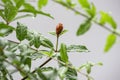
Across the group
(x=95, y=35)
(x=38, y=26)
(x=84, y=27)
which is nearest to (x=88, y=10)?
(x=84, y=27)

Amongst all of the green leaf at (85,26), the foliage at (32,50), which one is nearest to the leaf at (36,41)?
the foliage at (32,50)

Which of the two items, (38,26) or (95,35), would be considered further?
(95,35)

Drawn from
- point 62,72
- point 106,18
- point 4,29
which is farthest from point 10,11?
point 106,18

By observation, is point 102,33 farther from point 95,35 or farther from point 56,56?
point 56,56

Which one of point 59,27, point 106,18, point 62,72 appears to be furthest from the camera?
point 59,27

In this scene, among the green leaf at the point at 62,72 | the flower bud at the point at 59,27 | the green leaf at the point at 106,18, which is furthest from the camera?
the flower bud at the point at 59,27

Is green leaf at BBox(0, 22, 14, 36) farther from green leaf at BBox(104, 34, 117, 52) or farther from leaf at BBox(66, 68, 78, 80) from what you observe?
green leaf at BBox(104, 34, 117, 52)

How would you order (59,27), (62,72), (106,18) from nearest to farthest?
(106,18) → (62,72) → (59,27)

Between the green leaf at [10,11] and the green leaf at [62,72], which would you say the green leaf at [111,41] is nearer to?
the green leaf at [62,72]

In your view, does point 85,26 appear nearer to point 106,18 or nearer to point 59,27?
point 106,18

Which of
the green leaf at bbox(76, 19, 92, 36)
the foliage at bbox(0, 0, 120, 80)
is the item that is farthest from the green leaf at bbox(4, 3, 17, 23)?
the green leaf at bbox(76, 19, 92, 36)

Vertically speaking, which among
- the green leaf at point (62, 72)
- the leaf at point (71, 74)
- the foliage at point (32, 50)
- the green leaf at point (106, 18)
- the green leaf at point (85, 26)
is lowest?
the leaf at point (71, 74)
